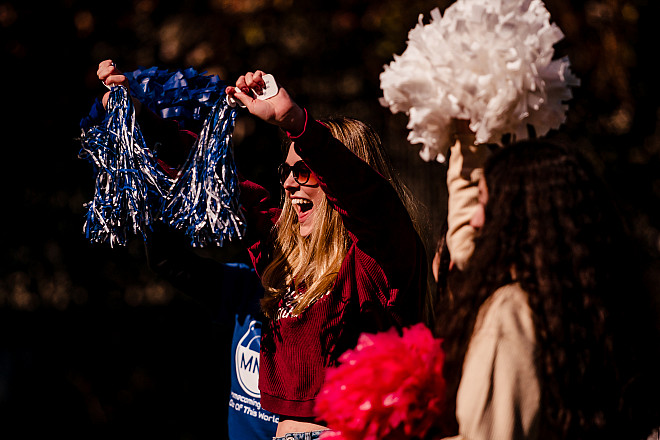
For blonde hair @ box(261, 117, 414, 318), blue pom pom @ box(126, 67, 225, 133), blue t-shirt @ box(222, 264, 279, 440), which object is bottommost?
blue t-shirt @ box(222, 264, 279, 440)

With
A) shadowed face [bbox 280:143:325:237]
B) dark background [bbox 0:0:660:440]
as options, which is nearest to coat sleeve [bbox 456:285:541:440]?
shadowed face [bbox 280:143:325:237]

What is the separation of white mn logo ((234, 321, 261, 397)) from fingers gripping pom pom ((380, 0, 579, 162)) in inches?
48.4

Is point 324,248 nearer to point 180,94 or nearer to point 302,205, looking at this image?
point 302,205

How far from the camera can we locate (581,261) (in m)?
1.31

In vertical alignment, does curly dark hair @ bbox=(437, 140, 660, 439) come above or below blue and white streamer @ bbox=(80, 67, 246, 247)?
below

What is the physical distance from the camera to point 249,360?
8.20 feet

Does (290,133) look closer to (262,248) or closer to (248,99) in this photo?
(248,99)

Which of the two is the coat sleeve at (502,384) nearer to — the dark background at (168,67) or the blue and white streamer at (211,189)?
the blue and white streamer at (211,189)

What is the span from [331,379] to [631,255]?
0.62 meters

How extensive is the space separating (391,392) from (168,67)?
10.3 ft

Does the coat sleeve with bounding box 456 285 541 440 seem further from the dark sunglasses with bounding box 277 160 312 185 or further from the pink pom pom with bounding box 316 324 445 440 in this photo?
the dark sunglasses with bounding box 277 160 312 185

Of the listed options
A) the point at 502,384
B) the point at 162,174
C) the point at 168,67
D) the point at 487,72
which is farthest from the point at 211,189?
the point at 168,67

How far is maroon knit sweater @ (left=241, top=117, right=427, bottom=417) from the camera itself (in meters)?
1.74

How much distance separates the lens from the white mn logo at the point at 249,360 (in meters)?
2.47
